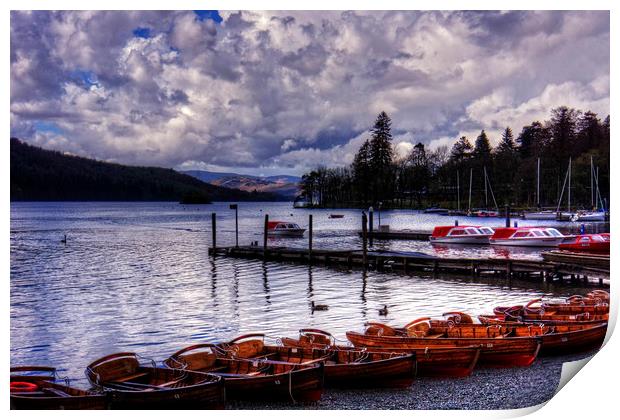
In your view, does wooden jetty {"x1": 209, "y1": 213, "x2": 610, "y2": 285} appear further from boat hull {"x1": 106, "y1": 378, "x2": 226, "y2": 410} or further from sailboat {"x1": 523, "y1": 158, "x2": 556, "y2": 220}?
sailboat {"x1": 523, "y1": 158, "x2": 556, "y2": 220}

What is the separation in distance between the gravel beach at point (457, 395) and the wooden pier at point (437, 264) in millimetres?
10608

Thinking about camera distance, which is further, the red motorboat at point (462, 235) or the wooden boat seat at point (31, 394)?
the red motorboat at point (462, 235)

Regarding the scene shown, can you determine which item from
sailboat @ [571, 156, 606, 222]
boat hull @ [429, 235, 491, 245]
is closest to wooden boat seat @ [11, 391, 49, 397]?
boat hull @ [429, 235, 491, 245]

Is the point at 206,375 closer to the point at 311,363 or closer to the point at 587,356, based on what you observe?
the point at 311,363

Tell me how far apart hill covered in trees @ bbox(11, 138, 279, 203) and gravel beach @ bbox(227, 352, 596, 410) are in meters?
8.55

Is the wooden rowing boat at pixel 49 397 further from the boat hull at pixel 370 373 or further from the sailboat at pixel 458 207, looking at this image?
the sailboat at pixel 458 207

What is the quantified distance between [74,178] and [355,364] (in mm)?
14655

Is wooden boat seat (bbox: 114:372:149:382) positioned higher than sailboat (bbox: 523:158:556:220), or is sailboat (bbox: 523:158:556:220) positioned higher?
sailboat (bbox: 523:158:556:220)

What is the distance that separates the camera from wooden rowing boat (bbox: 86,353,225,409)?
9797 mm

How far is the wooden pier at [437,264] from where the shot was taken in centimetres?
2250

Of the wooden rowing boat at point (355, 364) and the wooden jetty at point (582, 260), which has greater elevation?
the wooden jetty at point (582, 260)

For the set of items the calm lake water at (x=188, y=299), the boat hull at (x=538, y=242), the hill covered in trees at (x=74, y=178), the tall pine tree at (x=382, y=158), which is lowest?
the calm lake water at (x=188, y=299)

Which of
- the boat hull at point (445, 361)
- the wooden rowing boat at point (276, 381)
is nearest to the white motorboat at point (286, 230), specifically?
the boat hull at point (445, 361)
